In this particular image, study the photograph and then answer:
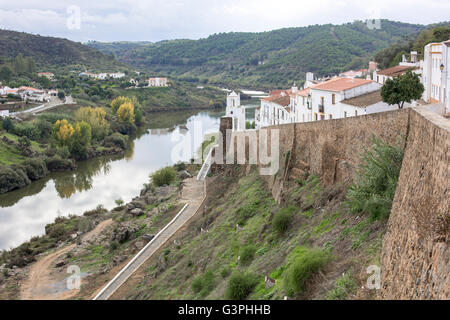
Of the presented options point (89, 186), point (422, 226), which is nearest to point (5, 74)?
point (89, 186)

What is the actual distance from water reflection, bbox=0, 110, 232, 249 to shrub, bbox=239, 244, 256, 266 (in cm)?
1675

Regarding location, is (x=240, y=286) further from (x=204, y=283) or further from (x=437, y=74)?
(x=437, y=74)

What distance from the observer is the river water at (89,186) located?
27.2m

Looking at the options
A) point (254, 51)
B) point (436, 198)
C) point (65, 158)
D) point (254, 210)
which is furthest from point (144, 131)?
point (254, 51)

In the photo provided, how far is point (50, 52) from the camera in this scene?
4377 inches

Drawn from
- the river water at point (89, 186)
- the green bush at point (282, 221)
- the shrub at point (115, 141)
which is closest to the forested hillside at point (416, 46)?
the river water at point (89, 186)

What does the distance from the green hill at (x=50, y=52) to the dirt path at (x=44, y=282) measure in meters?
87.0

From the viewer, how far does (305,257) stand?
22.9 ft

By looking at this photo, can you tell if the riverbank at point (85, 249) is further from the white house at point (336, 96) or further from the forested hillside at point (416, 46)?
the forested hillside at point (416, 46)

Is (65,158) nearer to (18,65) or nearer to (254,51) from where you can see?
(18,65)

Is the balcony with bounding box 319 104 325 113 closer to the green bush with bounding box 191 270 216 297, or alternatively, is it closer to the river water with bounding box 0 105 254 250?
the river water with bounding box 0 105 254 250

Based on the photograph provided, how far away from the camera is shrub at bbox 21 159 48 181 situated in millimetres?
37062

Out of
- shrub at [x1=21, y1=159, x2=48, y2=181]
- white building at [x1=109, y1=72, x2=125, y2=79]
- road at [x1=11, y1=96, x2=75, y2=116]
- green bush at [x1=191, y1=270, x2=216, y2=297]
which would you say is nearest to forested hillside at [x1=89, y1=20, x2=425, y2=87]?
white building at [x1=109, y1=72, x2=125, y2=79]

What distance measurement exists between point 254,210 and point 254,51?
114427 mm
